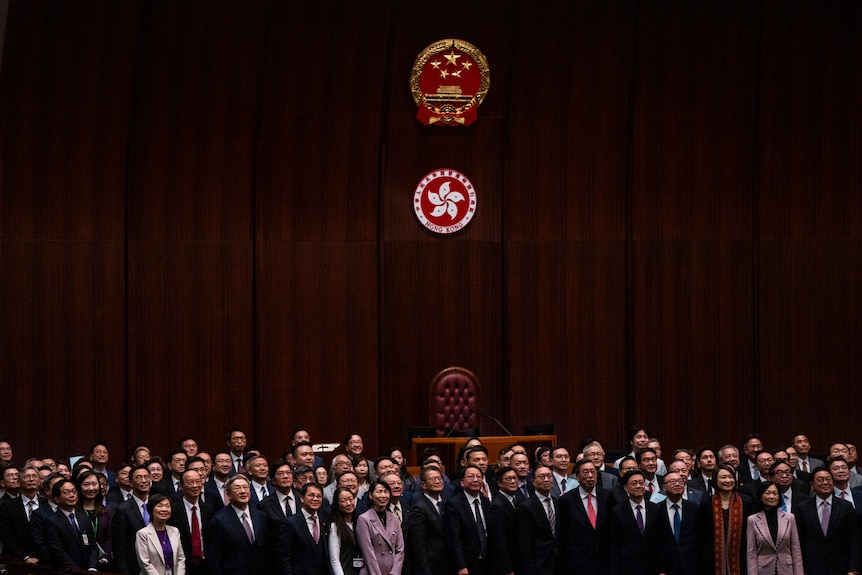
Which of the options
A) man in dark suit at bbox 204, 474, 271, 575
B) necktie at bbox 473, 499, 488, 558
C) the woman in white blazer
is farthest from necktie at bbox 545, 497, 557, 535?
the woman in white blazer

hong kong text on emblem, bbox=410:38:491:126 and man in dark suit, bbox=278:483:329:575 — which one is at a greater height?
hong kong text on emblem, bbox=410:38:491:126

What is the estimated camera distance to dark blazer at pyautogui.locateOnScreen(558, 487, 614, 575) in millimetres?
7977

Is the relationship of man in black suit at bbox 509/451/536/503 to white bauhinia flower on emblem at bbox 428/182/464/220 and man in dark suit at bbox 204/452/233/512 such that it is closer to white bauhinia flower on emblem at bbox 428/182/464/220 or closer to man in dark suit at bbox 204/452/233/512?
man in dark suit at bbox 204/452/233/512

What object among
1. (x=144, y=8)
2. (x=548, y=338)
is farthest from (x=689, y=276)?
(x=144, y=8)

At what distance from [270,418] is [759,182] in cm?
578

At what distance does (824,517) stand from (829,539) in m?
0.17

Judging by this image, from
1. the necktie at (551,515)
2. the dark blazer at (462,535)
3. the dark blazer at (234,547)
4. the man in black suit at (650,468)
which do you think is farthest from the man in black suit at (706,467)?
the dark blazer at (234,547)

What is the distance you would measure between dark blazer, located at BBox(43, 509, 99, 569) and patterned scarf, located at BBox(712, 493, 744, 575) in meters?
4.04

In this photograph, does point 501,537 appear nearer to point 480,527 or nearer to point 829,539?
point 480,527

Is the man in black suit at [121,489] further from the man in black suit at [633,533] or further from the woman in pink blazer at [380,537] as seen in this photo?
the man in black suit at [633,533]

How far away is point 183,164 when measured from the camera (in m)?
12.4

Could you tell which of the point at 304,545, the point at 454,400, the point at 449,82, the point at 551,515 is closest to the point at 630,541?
the point at 551,515

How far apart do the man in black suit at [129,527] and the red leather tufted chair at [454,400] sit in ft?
16.5

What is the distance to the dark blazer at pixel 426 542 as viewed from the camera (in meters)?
7.63
